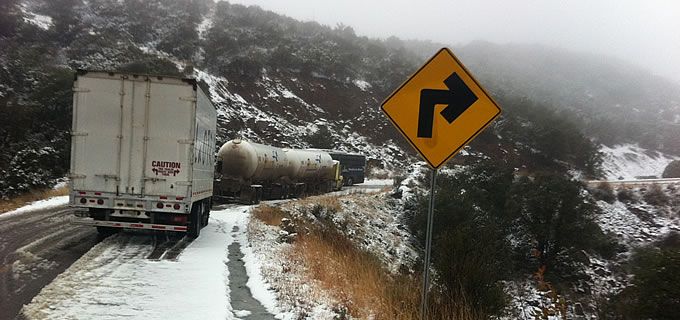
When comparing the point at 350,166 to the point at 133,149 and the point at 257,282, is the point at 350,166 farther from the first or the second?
the point at 257,282

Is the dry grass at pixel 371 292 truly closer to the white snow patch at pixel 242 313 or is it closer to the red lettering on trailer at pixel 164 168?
the white snow patch at pixel 242 313

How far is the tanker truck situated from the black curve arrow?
1910 cm

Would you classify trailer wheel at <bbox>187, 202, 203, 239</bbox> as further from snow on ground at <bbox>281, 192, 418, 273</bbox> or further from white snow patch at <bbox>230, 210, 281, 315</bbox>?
snow on ground at <bbox>281, 192, 418, 273</bbox>

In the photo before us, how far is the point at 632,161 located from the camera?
75.2 m

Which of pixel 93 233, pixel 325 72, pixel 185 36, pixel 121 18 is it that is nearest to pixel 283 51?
pixel 325 72

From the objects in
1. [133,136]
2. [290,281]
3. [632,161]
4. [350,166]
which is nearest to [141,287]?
[290,281]

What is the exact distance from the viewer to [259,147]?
25484 millimetres

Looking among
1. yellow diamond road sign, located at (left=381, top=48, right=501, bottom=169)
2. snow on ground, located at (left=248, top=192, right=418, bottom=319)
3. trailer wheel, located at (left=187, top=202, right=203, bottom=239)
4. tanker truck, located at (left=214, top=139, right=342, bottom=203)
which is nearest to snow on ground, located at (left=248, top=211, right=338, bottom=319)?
snow on ground, located at (left=248, top=192, right=418, bottom=319)

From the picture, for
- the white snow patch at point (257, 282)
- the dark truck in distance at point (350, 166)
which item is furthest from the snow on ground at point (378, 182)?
the white snow patch at point (257, 282)

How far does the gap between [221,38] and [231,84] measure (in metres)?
10.1

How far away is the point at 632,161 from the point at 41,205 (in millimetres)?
77133

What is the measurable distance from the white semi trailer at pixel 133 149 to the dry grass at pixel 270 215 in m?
5.69

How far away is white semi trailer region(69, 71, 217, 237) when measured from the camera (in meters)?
11.0

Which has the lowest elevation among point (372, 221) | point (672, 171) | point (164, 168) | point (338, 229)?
point (372, 221)
